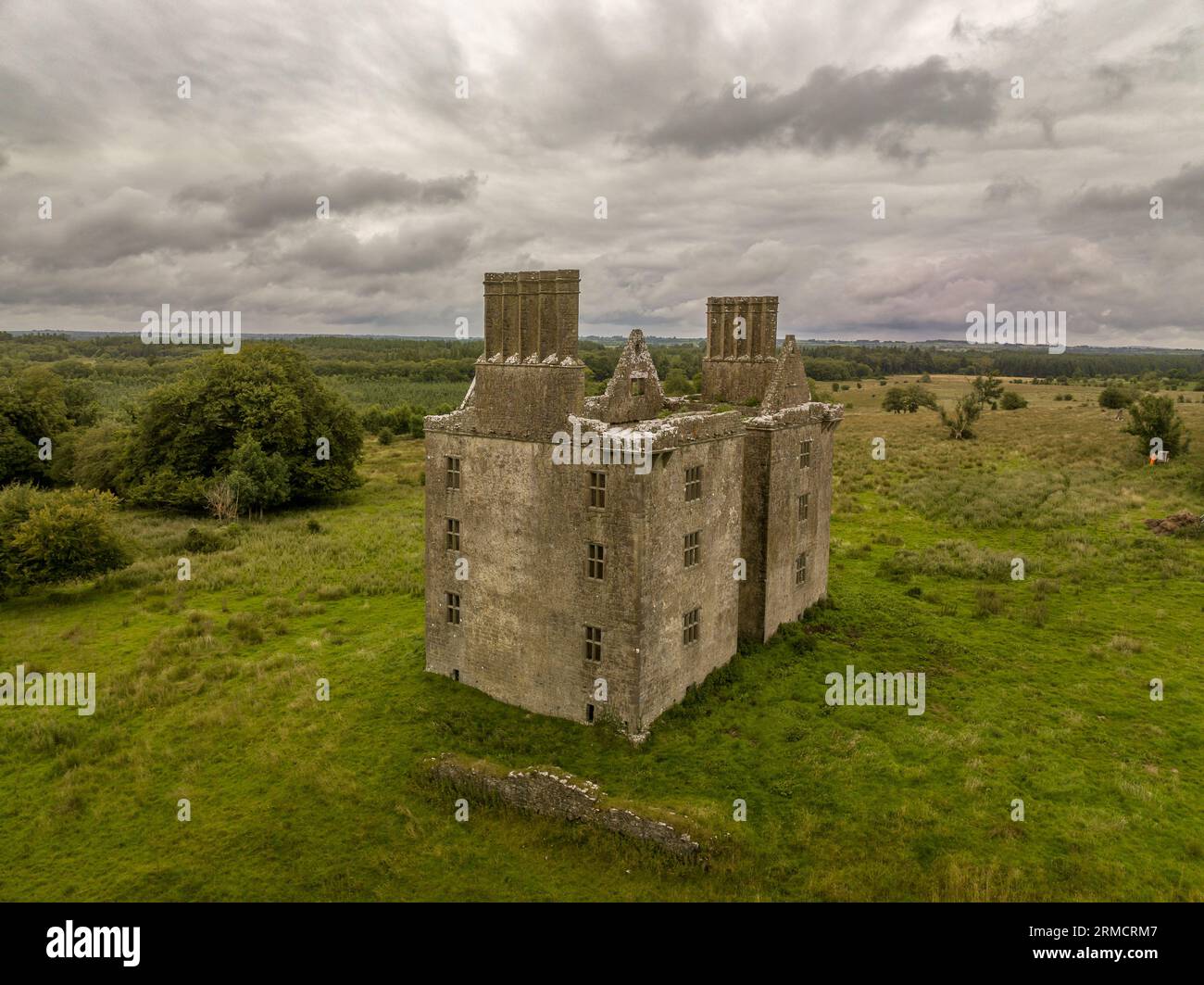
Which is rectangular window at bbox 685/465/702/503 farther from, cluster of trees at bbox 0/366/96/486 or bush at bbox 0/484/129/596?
cluster of trees at bbox 0/366/96/486

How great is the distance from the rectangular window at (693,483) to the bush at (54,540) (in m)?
31.0

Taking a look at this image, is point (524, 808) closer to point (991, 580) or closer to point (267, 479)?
point (991, 580)

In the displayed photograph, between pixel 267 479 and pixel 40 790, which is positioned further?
pixel 267 479

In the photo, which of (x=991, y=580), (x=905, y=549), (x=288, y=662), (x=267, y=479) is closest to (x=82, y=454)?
(x=267, y=479)

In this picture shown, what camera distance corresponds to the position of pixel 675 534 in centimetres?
2294

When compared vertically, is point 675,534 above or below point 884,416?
below

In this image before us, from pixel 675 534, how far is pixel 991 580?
76.1 ft

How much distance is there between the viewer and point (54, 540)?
119ft

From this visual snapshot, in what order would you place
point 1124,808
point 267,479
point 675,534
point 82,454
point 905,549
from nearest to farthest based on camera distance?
point 1124,808, point 675,534, point 905,549, point 267,479, point 82,454

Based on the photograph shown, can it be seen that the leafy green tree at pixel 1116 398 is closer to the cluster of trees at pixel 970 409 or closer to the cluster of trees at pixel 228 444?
the cluster of trees at pixel 970 409

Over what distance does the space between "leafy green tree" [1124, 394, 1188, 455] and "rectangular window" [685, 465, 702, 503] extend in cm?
5831

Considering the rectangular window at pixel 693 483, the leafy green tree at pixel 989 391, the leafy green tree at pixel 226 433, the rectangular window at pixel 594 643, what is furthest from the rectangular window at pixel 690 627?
the leafy green tree at pixel 989 391

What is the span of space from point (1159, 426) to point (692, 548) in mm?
59994

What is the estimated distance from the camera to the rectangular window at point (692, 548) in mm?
23781
